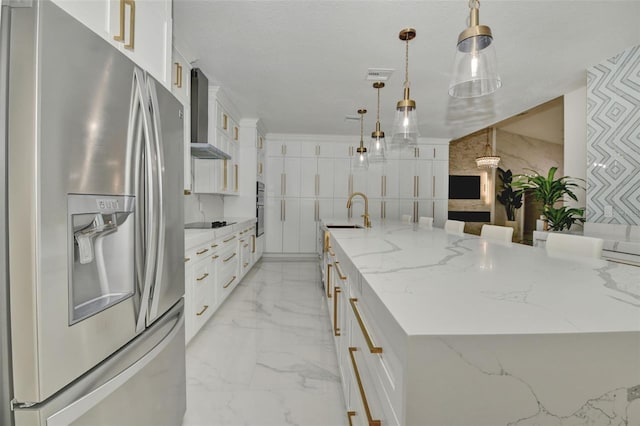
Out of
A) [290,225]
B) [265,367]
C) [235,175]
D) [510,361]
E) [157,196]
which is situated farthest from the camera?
[290,225]

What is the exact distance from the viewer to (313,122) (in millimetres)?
5117

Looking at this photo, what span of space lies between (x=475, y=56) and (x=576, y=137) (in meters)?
3.27

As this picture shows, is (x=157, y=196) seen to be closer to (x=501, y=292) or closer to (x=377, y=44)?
(x=501, y=292)

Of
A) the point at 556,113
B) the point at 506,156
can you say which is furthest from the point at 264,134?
the point at 506,156

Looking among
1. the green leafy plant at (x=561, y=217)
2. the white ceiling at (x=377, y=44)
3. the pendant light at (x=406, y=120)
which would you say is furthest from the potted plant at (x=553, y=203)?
the pendant light at (x=406, y=120)

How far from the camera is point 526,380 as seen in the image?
0.55 m

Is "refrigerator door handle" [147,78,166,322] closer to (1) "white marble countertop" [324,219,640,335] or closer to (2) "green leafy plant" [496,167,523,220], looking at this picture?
(1) "white marble countertop" [324,219,640,335]

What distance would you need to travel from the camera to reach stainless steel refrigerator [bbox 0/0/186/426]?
2.28 ft

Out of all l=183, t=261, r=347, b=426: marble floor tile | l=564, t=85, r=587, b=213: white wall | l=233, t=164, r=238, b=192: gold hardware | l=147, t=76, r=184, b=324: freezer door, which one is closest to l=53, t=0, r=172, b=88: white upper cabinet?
l=147, t=76, r=184, b=324: freezer door

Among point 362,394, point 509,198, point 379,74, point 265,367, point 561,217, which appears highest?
point 379,74

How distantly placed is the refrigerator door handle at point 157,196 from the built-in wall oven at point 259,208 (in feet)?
13.1

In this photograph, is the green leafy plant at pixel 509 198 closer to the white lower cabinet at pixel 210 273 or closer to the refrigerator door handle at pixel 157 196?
the white lower cabinet at pixel 210 273

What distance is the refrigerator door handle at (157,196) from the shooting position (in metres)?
1.08

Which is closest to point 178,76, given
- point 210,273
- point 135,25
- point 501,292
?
point 135,25
